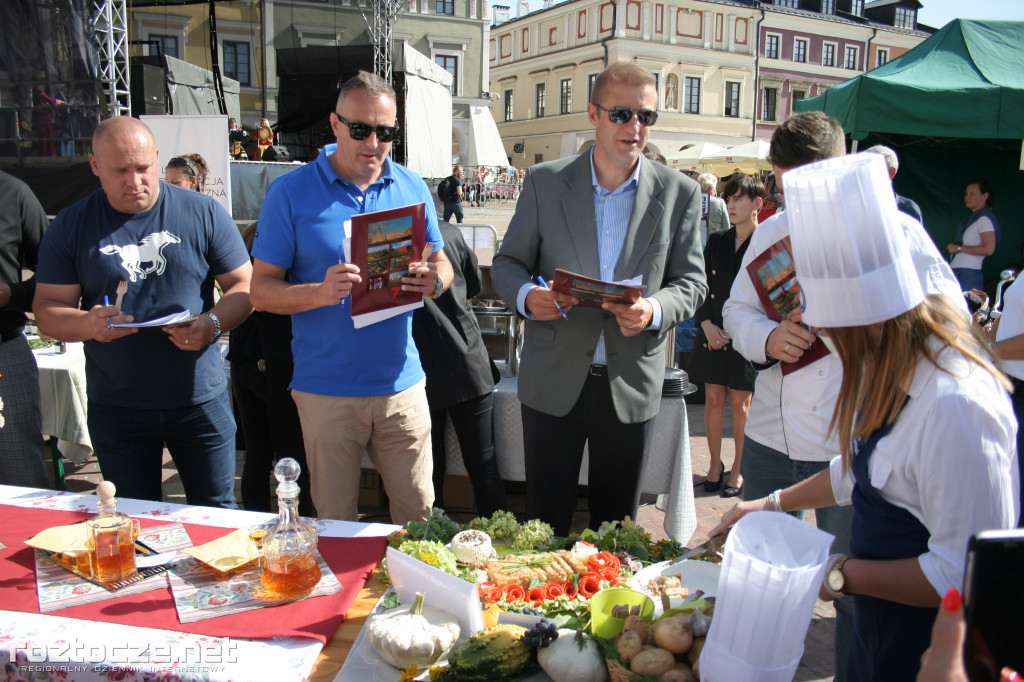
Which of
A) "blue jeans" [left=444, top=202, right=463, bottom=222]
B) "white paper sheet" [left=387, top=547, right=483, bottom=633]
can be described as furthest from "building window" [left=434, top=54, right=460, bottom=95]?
"white paper sheet" [left=387, top=547, right=483, bottom=633]

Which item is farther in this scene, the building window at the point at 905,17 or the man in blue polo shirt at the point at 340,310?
the building window at the point at 905,17

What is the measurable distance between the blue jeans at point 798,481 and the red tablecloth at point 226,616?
1.27 m

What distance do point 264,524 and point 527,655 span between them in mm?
990

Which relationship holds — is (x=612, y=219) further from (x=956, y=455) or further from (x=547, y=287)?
(x=956, y=455)

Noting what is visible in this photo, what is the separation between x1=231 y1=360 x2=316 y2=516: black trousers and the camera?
3.32 m

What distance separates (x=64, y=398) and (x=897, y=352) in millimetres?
4438

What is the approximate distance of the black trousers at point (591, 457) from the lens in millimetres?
2564

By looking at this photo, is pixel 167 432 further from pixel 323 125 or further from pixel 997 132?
pixel 323 125

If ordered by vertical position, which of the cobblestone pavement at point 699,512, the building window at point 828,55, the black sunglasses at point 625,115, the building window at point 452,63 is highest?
the building window at point 828,55

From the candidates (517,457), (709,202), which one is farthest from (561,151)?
(517,457)

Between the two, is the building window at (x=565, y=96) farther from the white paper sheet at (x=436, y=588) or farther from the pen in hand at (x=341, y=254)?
the white paper sheet at (x=436, y=588)

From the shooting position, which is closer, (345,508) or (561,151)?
(345,508)

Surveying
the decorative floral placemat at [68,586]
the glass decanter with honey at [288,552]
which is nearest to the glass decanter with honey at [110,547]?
the decorative floral placemat at [68,586]

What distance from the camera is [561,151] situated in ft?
142
